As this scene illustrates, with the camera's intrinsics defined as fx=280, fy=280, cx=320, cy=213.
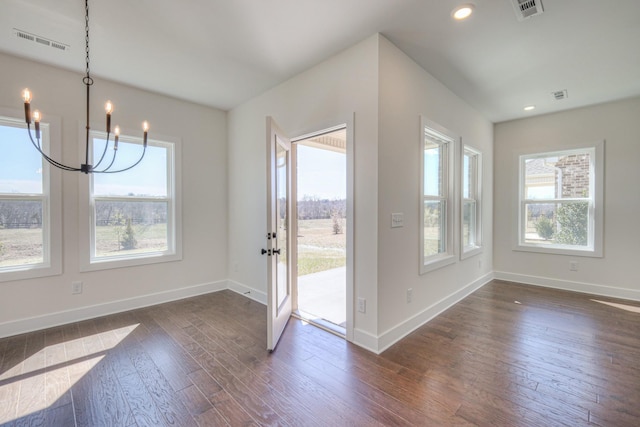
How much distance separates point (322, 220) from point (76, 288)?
11.5 feet

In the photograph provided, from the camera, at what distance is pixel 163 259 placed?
379cm

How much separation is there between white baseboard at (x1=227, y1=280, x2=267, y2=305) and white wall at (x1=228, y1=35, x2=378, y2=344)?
0.04 feet

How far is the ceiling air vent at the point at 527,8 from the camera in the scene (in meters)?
2.03

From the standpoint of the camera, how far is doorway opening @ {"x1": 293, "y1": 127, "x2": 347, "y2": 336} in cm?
418

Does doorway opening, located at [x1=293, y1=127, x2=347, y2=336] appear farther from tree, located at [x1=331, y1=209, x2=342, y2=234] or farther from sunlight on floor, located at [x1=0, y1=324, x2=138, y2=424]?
sunlight on floor, located at [x1=0, y1=324, x2=138, y2=424]

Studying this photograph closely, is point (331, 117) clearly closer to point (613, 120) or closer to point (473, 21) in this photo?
point (473, 21)

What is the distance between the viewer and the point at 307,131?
3.05 meters

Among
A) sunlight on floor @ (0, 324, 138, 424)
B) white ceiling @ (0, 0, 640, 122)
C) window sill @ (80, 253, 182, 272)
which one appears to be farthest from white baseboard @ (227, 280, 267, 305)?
white ceiling @ (0, 0, 640, 122)

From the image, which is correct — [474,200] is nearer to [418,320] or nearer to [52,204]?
[418,320]

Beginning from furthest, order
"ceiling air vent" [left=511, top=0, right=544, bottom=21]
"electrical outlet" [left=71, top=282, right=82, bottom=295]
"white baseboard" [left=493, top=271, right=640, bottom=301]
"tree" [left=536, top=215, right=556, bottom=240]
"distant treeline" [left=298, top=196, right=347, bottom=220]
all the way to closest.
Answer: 1. "distant treeline" [left=298, top=196, right=347, bottom=220]
2. "tree" [left=536, top=215, right=556, bottom=240]
3. "white baseboard" [left=493, top=271, right=640, bottom=301]
4. "electrical outlet" [left=71, top=282, right=82, bottom=295]
5. "ceiling air vent" [left=511, top=0, right=544, bottom=21]

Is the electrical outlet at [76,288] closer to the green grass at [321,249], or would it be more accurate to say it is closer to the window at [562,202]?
the green grass at [321,249]

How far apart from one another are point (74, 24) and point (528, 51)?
4.03m

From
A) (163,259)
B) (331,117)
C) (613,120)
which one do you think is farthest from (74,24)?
(613,120)

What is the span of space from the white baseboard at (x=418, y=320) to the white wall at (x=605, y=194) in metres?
1.26
